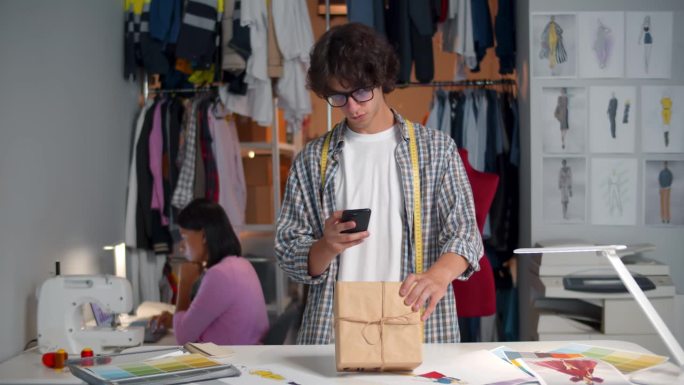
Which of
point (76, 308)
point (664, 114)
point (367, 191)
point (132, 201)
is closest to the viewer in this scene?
point (367, 191)

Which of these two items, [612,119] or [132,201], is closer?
[612,119]

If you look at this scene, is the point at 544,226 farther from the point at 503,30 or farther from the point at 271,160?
the point at 271,160

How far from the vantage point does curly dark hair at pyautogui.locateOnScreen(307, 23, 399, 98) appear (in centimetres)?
→ 214

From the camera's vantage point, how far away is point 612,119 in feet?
13.8

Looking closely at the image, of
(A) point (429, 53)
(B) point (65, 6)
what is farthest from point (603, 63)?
(B) point (65, 6)

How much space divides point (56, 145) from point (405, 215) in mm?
1934

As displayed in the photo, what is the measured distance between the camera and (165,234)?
4.75 metres

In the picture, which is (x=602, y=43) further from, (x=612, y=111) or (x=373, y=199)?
(x=373, y=199)

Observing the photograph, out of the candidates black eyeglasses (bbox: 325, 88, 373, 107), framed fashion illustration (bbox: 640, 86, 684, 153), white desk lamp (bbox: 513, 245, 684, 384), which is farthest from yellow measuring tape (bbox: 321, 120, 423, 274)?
framed fashion illustration (bbox: 640, 86, 684, 153)

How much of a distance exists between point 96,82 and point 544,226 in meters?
2.50

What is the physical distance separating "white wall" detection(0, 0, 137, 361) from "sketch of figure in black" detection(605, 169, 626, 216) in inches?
107

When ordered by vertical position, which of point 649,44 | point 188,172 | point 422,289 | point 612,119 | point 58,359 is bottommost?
point 58,359

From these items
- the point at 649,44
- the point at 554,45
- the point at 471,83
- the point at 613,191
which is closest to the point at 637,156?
the point at 613,191

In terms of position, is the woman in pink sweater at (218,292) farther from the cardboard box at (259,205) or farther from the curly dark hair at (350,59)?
the curly dark hair at (350,59)
